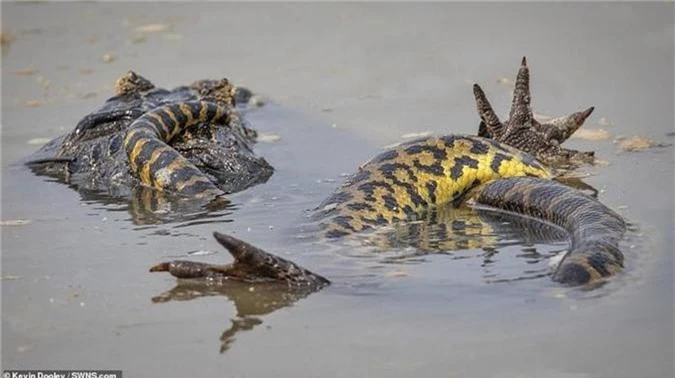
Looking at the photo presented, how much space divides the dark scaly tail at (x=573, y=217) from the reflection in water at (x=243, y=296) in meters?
1.35

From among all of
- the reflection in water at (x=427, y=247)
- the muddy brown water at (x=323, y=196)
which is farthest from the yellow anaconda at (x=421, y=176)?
the muddy brown water at (x=323, y=196)

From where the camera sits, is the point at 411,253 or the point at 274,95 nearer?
the point at 411,253

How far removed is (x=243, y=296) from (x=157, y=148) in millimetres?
3000

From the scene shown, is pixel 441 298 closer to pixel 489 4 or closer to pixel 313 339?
pixel 313 339

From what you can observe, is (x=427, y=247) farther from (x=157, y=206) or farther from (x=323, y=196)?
(x=157, y=206)

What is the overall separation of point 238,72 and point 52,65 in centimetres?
204

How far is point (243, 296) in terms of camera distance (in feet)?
21.7

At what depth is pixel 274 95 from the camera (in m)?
12.2

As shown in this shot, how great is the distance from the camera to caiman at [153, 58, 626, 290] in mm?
6637

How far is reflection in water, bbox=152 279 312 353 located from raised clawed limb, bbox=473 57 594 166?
10.4ft

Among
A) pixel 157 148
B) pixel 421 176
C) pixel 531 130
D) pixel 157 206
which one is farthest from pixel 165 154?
pixel 531 130

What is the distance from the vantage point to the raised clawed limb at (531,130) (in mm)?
9391

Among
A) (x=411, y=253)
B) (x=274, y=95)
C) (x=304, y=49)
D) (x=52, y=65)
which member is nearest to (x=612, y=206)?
(x=411, y=253)

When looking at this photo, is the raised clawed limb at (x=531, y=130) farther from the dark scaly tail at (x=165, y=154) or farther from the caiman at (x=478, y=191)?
the dark scaly tail at (x=165, y=154)
